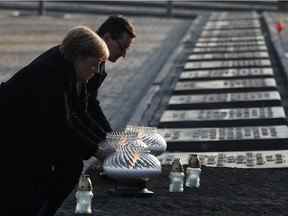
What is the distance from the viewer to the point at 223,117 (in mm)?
13398

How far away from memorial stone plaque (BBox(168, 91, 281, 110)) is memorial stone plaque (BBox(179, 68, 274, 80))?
225cm

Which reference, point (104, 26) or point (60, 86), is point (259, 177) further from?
point (60, 86)

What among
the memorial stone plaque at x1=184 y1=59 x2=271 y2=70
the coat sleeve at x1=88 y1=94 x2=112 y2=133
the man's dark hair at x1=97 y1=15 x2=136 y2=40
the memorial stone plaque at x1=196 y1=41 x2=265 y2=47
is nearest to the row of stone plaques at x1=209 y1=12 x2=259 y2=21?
the memorial stone plaque at x1=196 y1=41 x2=265 y2=47

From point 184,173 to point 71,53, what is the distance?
3.27 metres

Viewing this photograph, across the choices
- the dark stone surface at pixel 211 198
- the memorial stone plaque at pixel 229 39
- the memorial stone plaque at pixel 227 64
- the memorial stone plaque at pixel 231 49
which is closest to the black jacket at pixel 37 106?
the dark stone surface at pixel 211 198

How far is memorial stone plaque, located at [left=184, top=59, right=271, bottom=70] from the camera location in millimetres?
19859

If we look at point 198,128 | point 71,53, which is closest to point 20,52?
point 198,128

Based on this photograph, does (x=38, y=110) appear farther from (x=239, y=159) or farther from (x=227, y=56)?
(x=227, y=56)

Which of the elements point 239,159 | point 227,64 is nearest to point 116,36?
point 239,159

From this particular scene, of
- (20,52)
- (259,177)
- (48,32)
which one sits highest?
(259,177)

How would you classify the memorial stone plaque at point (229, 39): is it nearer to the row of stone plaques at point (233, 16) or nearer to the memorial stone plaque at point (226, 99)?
the row of stone plaques at point (233, 16)

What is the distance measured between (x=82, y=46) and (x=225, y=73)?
12.8 m

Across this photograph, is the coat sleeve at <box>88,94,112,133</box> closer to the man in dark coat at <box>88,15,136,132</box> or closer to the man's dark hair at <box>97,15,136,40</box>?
A: the man in dark coat at <box>88,15,136,132</box>

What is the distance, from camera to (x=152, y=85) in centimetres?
1708
